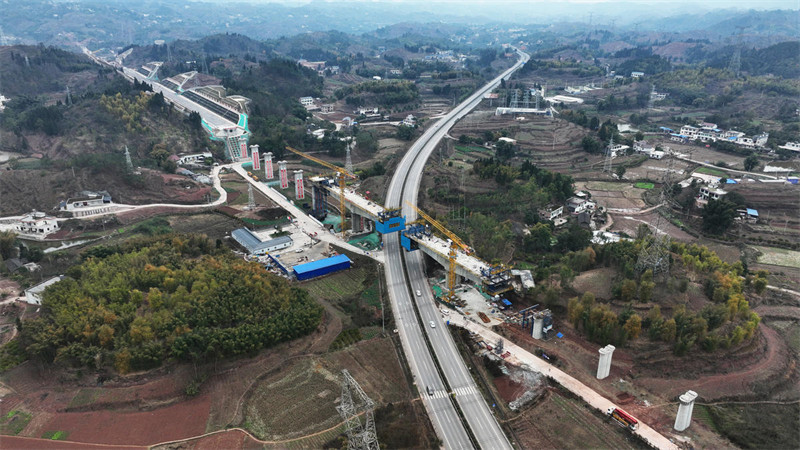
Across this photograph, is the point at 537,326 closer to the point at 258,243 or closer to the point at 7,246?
the point at 258,243

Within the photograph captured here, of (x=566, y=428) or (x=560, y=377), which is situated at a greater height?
(x=560, y=377)

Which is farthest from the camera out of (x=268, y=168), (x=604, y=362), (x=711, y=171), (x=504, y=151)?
(x=504, y=151)

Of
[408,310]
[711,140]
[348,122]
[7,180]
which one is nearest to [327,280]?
[408,310]

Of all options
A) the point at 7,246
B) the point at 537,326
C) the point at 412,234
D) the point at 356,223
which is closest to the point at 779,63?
the point at 356,223

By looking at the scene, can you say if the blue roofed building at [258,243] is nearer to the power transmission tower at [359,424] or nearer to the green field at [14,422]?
the green field at [14,422]

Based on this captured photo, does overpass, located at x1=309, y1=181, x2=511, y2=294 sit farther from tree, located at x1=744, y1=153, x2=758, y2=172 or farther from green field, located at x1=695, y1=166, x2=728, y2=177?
tree, located at x1=744, y1=153, x2=758, y2=172

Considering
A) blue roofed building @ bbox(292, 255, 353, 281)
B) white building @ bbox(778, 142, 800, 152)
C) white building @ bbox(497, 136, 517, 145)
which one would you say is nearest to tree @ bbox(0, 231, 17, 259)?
blue roofed building @ bbox(292, 255, 353, 281)

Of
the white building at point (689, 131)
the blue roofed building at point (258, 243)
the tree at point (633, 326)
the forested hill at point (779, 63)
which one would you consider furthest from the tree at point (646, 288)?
the forested hill at point (779, 63)
